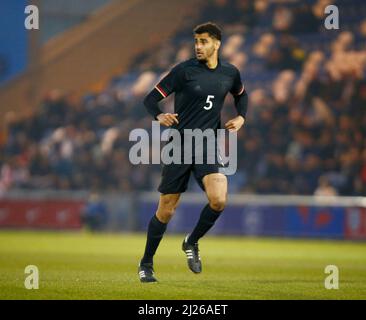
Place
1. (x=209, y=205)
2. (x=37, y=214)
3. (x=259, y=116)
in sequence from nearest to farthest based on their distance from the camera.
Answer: (x=209, y=205) → (x=259, y=116) → (x=37, y=214)

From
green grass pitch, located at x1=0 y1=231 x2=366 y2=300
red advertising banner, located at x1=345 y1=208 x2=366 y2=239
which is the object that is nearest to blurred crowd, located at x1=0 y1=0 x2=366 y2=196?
red advertising banner, located at x1=345 y1=208 x2=366 y2=239

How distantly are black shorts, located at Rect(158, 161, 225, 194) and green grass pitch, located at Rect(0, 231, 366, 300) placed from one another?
3.20 feet

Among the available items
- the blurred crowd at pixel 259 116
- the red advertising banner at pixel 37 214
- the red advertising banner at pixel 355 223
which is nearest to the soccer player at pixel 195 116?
the red advertising banner at pixel 355 223

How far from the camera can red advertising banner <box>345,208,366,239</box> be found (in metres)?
19.8

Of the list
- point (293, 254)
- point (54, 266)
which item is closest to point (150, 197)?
point (293, 254)

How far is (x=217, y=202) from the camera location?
955 centimetres

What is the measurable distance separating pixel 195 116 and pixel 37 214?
14.4 m

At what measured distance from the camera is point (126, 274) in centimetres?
1077

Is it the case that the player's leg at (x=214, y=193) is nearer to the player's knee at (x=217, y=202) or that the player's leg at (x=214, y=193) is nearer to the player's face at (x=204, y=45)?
the player's knee at (x=217, y=202)

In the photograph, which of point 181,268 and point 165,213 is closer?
point 165,213

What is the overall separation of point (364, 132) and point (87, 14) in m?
10.4

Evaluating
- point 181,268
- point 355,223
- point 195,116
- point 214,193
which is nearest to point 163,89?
point 195,116

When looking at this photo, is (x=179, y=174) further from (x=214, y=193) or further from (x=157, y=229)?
(x=157, y=229)

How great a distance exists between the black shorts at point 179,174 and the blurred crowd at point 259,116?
426 inches
